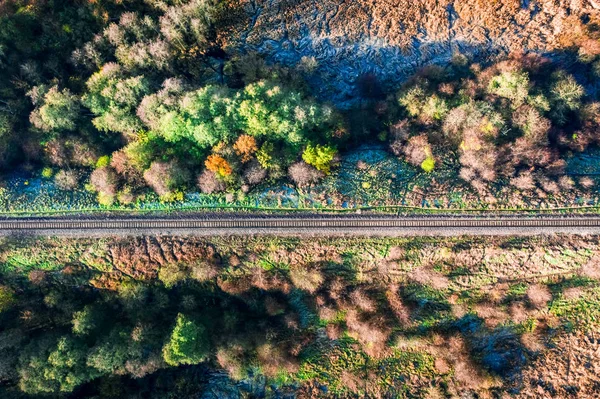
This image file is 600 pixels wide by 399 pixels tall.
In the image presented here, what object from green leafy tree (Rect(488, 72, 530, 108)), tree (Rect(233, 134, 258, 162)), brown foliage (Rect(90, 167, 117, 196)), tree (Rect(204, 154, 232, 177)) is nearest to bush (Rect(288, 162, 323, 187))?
tree (Rect(233, 134, 258, 162))

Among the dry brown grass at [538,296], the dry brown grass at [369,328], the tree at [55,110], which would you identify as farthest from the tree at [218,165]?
the dry brown grass at [538,296]

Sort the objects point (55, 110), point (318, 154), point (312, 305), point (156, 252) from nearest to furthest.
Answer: point (318, 154) → point (55, 110) → point (156, 252) → point (312, 305)

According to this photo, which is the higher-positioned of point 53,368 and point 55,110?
point 55,110

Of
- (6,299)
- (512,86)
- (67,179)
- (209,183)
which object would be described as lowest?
(6,299)

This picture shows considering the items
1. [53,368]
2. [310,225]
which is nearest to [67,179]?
[53,368]

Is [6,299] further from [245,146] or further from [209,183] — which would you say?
[245,146]

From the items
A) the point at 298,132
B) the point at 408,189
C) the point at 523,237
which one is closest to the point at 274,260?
the point at 298,132
